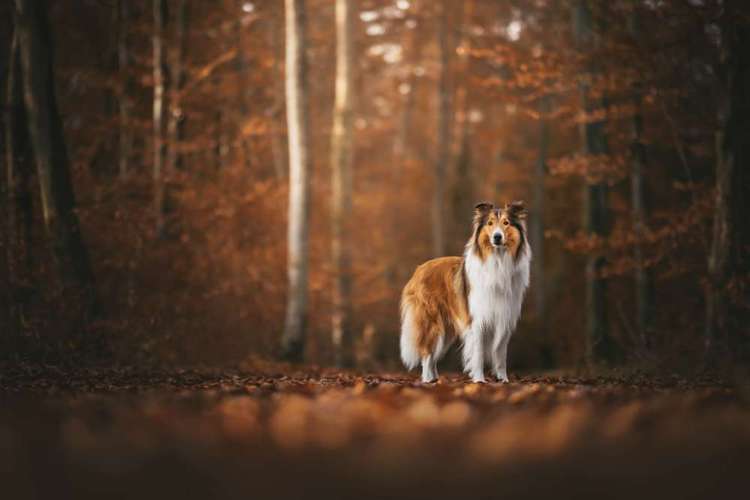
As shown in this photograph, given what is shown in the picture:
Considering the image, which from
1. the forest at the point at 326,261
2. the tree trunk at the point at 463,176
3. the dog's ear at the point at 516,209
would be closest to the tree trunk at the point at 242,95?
the forest at the point at 326,261

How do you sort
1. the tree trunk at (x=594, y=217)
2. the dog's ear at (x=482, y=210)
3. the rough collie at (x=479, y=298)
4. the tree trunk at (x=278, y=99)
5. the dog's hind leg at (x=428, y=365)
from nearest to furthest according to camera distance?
the rough collie at (x=479, y=298) < the dog's ear at (x=482, y=210) < the dog's hind leg at (x=428, y=365) < the tree trunk at (x=594, y=217) < the tree trunk at (x=278, y=99)

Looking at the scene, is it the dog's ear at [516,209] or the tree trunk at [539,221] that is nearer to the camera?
the dog's ear at [516,209]

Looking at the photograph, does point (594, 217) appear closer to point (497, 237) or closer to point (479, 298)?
point (479, 298)

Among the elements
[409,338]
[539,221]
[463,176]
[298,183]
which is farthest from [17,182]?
[463,176]

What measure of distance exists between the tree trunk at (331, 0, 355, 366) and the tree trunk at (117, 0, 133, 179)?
4.62 meters

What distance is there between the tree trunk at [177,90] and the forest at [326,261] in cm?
9

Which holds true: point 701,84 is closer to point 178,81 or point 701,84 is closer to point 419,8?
point 178,81

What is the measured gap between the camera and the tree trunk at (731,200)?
1209 cm

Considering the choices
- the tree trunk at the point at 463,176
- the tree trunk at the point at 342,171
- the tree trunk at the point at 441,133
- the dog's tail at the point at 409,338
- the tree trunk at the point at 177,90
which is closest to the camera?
the dog's tail at the point at 409,338

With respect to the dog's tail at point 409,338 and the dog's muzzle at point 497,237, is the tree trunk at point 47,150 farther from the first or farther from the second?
the dog's muzzle at point 497,237

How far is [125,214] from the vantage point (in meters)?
14.8

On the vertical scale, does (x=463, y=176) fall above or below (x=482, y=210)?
above

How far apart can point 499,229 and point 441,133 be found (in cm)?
1938

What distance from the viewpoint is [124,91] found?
58.5ft
